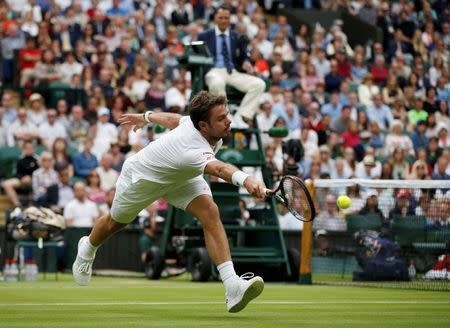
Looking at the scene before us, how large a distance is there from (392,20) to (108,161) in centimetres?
1354

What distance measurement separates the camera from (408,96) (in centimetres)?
2794

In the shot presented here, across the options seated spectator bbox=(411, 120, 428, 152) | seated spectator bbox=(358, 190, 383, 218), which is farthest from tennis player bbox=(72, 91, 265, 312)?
seated spectator bbox=(411, 120, 428, 152)

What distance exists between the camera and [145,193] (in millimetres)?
10219

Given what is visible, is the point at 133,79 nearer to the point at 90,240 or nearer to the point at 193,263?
the point at 193,263

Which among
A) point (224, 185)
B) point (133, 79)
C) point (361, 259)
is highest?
point (133, 79)

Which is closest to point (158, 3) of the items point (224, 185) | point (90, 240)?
point (224, 185)

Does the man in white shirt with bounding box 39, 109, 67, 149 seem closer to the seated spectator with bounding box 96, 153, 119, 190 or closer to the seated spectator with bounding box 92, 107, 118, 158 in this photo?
the seated spectator with bounding box 92, 107, 118, 158

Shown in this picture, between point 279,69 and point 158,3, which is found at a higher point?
point 158,3

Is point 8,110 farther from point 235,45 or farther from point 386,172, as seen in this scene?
point 386,172

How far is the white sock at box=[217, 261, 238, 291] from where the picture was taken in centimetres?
929

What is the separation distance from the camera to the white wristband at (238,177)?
8.91 metres

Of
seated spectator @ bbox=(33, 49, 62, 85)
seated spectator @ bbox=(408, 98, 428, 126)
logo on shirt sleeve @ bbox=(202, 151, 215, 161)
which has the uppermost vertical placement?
seated spectator @ bbox=(33, 49, 62, 85)

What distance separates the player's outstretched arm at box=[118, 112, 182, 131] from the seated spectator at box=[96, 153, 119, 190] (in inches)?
388

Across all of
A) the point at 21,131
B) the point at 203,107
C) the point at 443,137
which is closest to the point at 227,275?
the point at 203,107
